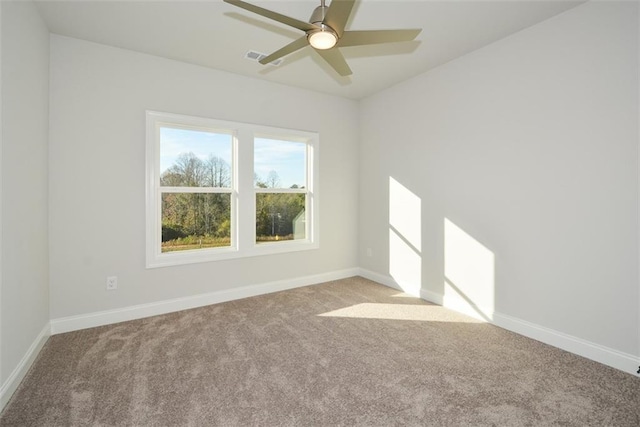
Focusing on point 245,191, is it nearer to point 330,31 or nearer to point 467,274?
point 330,31

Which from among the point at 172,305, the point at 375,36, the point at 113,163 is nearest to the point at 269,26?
the point at 375,36

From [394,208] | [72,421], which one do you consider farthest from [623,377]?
[72,421]

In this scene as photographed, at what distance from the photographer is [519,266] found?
2.99 m

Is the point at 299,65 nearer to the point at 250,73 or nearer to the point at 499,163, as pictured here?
the point at 250,73

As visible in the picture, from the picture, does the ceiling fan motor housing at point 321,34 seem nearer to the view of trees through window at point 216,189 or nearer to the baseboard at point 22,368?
the view of trees through window at point 216,189

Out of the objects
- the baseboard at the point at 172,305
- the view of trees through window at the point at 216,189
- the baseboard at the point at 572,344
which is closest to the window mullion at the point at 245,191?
the view of trees through window at the point at 216,189

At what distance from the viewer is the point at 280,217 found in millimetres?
4480

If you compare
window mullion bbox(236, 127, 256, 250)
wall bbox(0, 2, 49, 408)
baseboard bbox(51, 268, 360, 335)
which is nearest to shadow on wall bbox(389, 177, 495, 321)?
baseboard bbox(51, 268, 360, 335)

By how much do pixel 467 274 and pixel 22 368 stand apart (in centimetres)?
394

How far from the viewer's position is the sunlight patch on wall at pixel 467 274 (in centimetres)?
326

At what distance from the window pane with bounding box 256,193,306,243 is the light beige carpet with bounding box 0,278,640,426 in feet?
4.43

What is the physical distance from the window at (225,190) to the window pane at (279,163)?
0.01 meters

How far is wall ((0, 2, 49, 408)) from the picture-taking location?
2002mm

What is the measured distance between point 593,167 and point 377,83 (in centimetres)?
264
